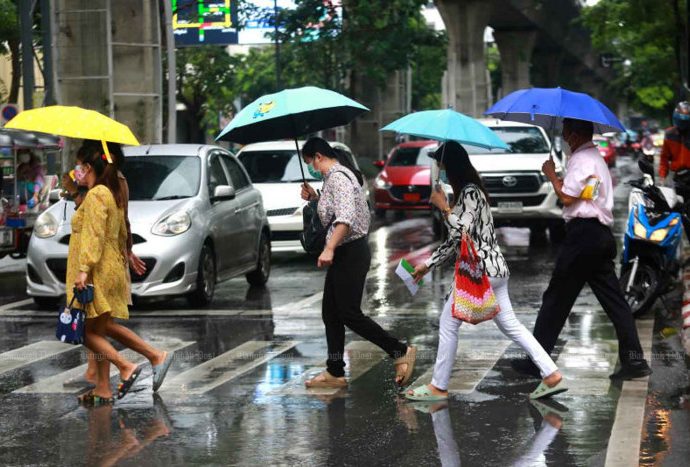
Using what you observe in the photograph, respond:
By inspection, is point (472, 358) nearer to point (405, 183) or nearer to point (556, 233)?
point (556, 233)

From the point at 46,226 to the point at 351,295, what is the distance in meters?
5.78

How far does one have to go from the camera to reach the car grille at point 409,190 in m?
28.2

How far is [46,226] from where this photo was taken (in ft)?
45.7

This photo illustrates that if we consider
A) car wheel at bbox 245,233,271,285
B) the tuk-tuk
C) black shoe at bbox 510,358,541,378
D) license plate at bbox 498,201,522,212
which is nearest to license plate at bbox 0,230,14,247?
the tuk-tuk

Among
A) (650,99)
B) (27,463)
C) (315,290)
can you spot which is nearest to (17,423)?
(27,463)

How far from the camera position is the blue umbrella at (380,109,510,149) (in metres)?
8.69

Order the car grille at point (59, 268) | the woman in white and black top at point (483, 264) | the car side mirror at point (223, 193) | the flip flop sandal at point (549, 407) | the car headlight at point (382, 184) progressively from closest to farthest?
the flip flop sandal at point (549, 407), the woman in white and black top at point (483, 264), the car grille at point (59, 268), the car side mirror at point (223, 193), the car headlight at point (382, 184)

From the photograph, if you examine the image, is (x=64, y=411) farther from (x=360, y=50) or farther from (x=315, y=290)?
(x=360, y=50)

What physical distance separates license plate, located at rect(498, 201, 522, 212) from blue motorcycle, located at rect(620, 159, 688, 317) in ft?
27.8

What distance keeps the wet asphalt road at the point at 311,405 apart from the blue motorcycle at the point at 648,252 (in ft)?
1.04

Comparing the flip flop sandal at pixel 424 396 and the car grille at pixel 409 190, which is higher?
the flip flop sandal at pixel 424 396

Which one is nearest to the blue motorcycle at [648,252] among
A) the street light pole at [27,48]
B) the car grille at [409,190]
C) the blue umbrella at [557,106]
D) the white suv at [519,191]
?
the blue umbrella at [557,106]

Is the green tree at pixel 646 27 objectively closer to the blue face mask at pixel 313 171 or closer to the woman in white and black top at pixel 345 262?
the blue face mask at pixel 313 171

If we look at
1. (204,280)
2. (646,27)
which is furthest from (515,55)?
(204,280)
